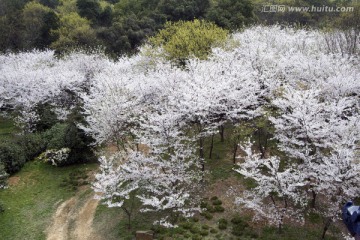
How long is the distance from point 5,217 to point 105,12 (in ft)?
136

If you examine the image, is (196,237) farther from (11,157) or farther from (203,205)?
(11,157)

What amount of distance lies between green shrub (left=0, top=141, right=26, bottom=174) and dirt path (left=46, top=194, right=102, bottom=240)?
5923 millimetres

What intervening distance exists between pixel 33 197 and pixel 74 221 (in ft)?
13.5

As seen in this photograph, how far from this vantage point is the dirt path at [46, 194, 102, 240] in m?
16.0

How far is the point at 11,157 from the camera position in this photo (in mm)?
22422

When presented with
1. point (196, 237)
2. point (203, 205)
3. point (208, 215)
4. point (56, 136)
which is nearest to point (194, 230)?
point (196, 237)

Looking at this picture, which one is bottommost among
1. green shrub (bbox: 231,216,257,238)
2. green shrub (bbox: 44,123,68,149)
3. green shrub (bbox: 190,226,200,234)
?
green shrub (bbox: 231,216,257,238)

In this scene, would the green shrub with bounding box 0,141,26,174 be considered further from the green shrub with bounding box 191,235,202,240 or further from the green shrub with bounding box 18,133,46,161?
the green shrub with bounding box 191,235,202,240

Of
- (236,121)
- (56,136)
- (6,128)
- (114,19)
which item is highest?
(114,19)

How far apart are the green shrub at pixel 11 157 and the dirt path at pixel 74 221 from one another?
233 inches

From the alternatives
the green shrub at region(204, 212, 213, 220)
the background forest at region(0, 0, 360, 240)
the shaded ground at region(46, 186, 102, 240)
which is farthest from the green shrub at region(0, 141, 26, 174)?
the green shrub at region(204, 212, 213, 220)

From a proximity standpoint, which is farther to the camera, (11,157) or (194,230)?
(11,157)

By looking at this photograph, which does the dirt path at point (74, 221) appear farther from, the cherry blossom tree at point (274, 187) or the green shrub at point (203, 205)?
the cherry blossom tree at point (274, 187)

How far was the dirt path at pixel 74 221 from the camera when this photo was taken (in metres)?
16.0
